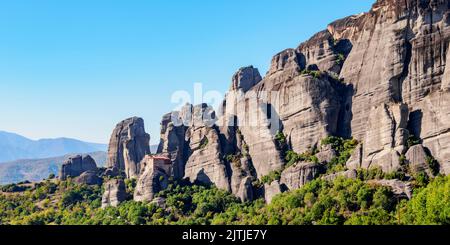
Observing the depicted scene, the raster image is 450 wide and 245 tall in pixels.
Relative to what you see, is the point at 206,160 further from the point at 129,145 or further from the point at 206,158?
the point at 129,145

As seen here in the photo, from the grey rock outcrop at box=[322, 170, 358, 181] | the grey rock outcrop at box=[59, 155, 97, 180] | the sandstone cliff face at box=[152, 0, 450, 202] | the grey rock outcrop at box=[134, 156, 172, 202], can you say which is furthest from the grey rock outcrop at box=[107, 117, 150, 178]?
the grey rock outcrop at box=[322, 170, 358, 181]

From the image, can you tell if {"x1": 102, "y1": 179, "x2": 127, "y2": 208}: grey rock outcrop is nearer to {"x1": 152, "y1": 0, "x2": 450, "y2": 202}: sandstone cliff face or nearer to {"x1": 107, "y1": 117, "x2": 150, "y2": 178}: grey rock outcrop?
{"x1": 152, "y1": 0, "x2": 450, "y2": 202}: sandstone cliff face

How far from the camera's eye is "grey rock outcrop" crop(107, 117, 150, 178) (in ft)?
297

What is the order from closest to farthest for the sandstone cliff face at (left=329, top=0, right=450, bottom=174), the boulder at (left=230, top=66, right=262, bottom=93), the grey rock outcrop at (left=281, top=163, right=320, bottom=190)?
the sandstone cliff face at (left=329, top=0, right=450, bottom=174) → the grey rock outcrop at (left=281, top=163, right=320, bottom=190) → the boulder at (left=230, top=66, right=262, bottom=93)

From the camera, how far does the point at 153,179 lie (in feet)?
245

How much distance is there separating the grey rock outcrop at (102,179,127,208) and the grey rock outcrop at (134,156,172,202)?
6.57 feet

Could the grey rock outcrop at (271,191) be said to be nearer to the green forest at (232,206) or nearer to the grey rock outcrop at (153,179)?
the green forest at (232,206)

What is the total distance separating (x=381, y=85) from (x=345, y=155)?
6921 mm

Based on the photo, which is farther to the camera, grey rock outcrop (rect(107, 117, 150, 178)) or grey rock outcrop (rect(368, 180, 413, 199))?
grey rock outcrop (rect(107, 117, 150, 178))

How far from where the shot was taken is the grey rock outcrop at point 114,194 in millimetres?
76500

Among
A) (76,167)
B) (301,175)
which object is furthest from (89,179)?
(301,175)
